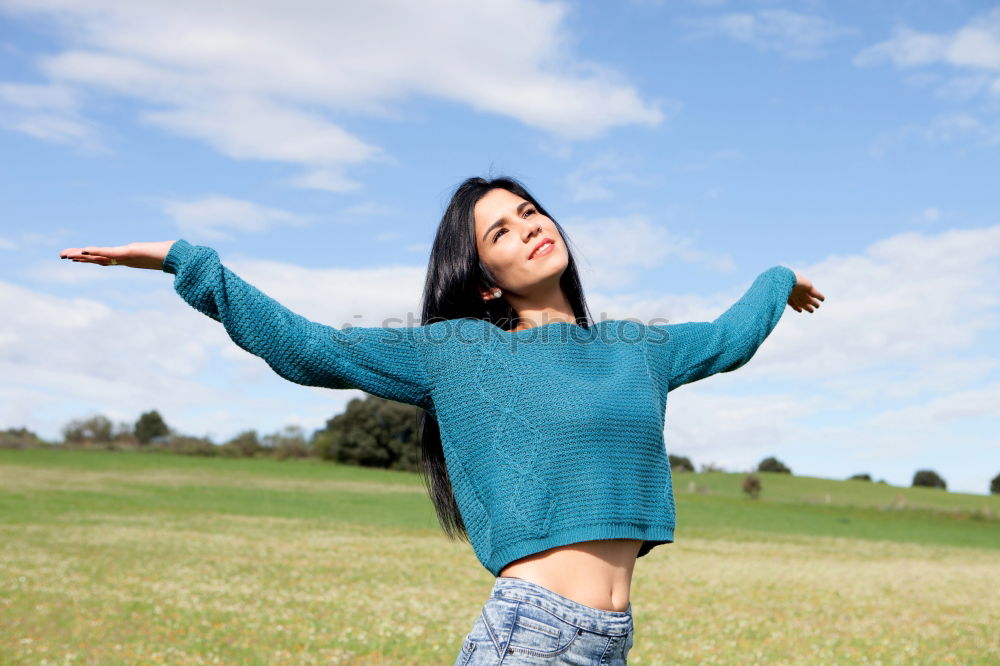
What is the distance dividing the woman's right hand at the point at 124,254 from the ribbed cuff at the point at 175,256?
0.02m

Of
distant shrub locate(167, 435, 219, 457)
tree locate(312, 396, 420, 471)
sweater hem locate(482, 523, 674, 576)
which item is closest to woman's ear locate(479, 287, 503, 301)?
sweater hem locate(482, 523, 674, 576)

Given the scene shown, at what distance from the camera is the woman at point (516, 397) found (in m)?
3.09

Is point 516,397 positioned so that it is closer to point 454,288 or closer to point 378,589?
point 454,288

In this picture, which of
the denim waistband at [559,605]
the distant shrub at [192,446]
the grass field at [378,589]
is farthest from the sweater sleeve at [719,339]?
the distant shrub at [192,446]

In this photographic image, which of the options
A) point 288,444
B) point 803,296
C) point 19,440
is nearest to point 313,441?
point 288,444

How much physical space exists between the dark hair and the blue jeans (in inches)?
29.4

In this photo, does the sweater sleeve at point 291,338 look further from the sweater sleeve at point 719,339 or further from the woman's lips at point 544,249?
the sweater sleeve at point 719,339

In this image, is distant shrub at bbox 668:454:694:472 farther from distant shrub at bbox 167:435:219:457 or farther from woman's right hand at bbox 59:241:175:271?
woman's right hand at bbox 59:241:175:271

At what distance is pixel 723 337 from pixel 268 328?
6.58ft

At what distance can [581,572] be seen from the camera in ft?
10.2

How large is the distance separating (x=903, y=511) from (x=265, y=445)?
5241 cm

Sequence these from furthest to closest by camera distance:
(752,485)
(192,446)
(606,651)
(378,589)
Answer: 1. (192,446)
2. (752,485)
3. (378,589)
4. (606,651)

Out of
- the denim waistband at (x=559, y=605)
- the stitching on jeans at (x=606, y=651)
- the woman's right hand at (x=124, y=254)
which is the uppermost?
the woman's right hand at (x=124, y=254)

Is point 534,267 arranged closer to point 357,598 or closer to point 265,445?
point 357,598
